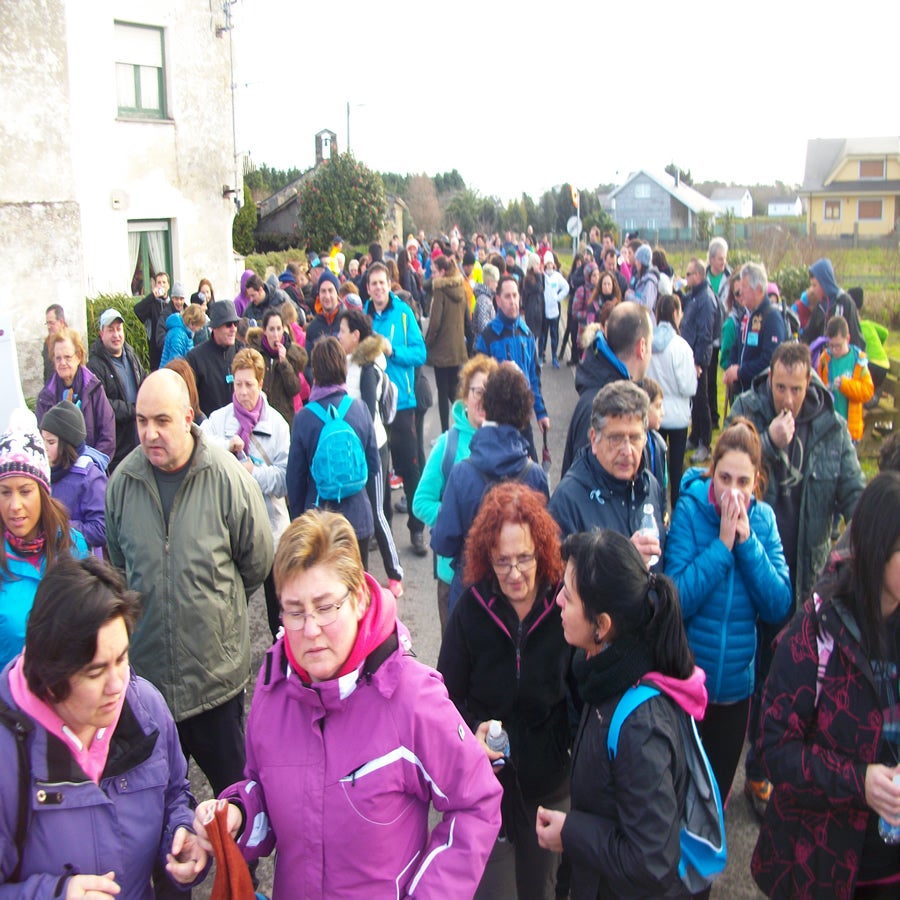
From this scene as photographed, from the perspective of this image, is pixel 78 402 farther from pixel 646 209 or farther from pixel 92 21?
pixel 646 209

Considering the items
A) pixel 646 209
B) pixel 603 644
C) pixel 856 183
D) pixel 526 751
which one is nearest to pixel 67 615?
pixel 603 644

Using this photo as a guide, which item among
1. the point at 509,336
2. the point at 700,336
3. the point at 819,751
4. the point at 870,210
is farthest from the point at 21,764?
the point at 870,210

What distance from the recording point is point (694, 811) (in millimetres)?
2740

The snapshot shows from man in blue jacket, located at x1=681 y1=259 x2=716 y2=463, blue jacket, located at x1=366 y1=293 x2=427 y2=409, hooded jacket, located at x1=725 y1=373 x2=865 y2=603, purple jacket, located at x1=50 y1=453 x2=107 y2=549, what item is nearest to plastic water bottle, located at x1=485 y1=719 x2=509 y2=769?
hooded jacket, located at x1=725 y1=373 x2=865 y2=603

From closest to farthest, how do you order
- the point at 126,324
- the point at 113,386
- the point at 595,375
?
the point at 595,375, the point at 113,386, the point at 126,324

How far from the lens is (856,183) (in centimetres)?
6706

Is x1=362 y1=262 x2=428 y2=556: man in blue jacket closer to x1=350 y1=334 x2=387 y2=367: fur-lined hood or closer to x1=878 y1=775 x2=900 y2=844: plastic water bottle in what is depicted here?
x1=350 y1=334 x2=387 y2=367: fur-lined hood

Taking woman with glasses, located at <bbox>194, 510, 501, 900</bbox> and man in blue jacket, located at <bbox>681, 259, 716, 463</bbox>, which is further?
man in blue jacket, located at <bbox>681, 259, 716, 463</bbox>

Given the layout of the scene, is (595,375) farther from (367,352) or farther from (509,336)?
(509,336)

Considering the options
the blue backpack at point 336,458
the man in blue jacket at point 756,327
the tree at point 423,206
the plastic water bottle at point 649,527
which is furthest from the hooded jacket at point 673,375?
the tree at point 423,206

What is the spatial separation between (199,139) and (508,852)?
59.5ft

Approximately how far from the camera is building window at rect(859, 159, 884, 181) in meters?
67.1

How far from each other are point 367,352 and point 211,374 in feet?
4.75

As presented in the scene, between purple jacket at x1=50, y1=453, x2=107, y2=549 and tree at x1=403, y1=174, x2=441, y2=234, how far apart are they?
5565 cm
